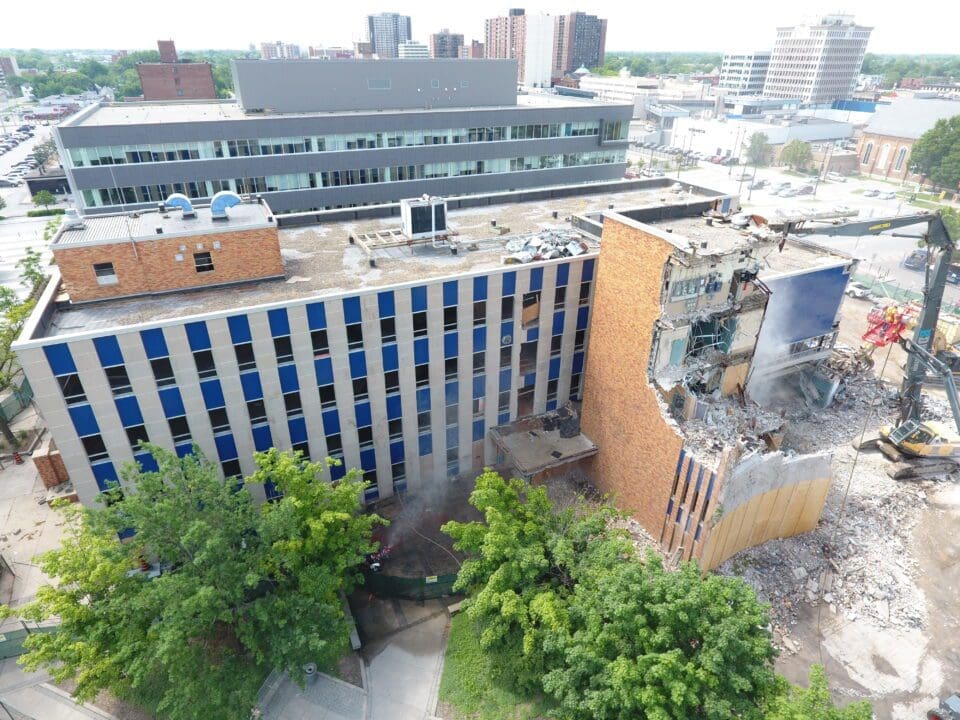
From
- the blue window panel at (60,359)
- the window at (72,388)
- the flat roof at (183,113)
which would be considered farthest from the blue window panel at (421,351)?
the flat roof at (183,113)

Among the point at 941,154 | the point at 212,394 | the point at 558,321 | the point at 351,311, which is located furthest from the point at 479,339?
the point at 941,154

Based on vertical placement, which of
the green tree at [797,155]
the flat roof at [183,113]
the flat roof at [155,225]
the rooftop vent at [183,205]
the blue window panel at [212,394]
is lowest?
the green tree at [797,155]

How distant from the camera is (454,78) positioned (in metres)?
70.5

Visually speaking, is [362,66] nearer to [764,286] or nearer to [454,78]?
[454,78]

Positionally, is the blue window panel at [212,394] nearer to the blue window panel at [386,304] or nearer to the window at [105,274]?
the window at [105,274]

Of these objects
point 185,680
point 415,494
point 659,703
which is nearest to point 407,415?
point 415,494

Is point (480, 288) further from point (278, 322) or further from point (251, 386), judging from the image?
point (251, 386)

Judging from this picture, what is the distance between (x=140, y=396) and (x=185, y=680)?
1382cm

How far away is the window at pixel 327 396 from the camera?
3362 cm

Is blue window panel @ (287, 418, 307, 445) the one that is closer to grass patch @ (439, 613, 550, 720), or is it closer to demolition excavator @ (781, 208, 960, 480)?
grass patch @ (439, 613, 550, 720)

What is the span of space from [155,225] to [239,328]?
31.0 ft

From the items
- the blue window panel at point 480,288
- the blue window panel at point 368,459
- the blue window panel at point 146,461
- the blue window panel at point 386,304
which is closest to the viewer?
the blue window panel at point 146,461

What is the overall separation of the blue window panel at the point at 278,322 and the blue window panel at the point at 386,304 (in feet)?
17.0

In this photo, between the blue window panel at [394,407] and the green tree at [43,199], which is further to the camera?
the green tree at [43,199]
